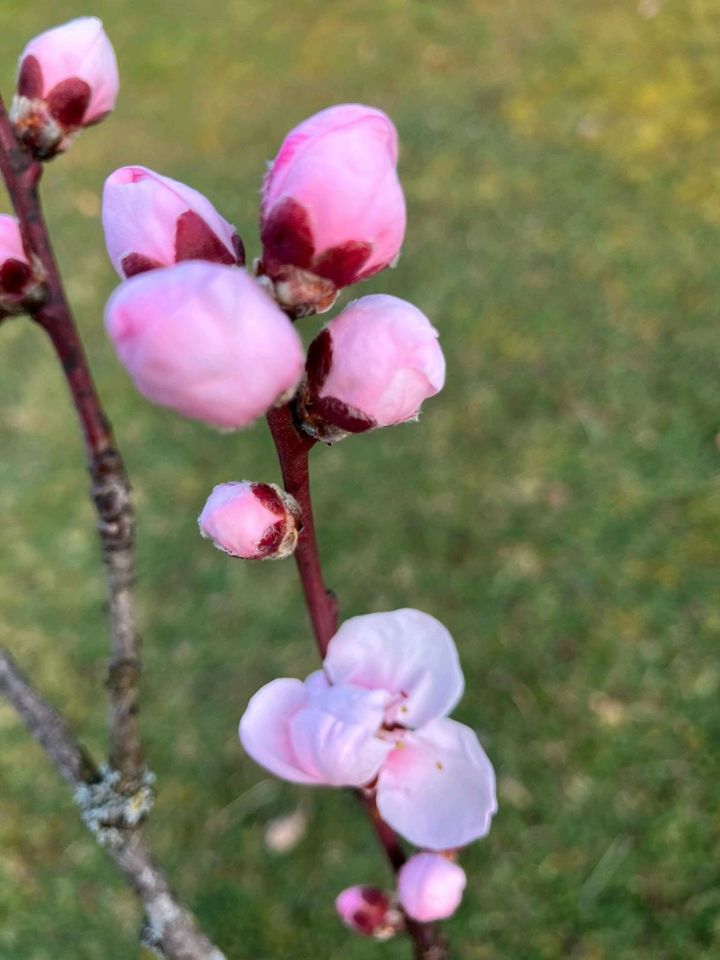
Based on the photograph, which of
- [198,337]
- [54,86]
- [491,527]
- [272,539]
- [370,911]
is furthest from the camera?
[491,527]

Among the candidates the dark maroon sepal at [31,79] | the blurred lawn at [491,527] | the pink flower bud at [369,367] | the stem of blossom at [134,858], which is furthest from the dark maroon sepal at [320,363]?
the blurred lawn at [491,527]

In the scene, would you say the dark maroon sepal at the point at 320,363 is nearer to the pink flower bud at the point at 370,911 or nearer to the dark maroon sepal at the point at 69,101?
the dark maroon sepal at the point at 69,101

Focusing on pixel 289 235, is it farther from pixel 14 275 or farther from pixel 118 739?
pixel 118 739

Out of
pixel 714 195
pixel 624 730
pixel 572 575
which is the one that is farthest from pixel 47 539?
pixel 714 195

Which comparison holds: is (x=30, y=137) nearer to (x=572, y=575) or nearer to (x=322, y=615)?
(x=322, y=615)

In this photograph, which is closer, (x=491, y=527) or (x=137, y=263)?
(x=137, y=263)

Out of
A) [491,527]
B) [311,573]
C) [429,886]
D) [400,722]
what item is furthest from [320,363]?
[491,527]

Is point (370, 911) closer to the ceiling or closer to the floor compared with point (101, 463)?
closer to the floor
